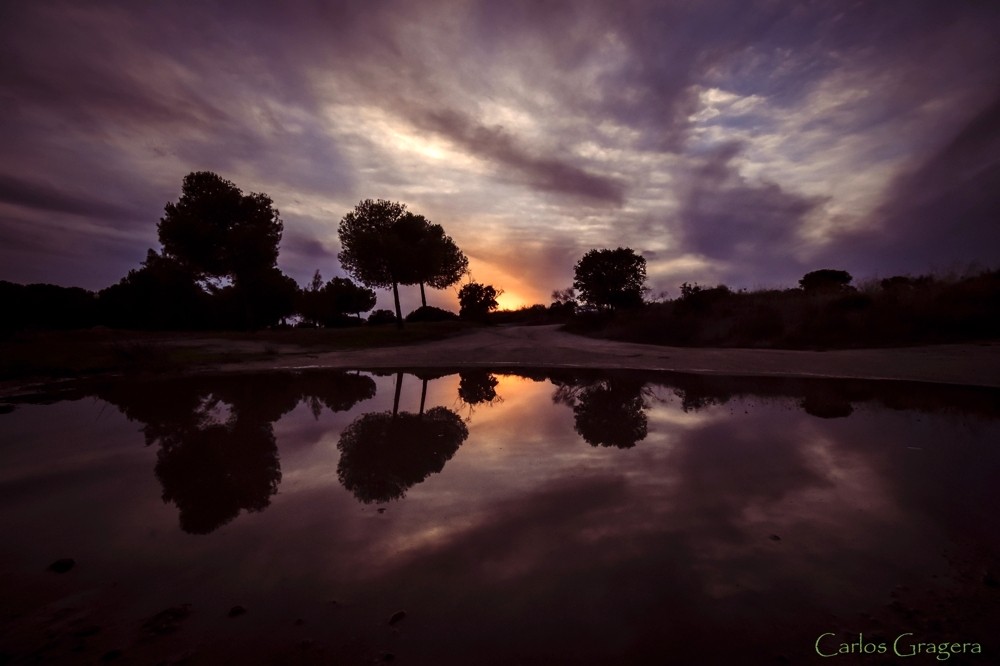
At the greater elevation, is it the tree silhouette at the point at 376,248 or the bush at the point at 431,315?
the tree silhouette at the point at 376,248

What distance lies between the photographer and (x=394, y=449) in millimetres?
5844

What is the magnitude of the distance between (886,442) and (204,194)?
36966mm

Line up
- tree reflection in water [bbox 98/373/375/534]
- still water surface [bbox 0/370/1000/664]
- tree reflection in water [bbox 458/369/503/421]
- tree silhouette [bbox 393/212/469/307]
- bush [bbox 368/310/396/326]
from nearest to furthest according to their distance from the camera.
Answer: still water surface [bbox 0/370/1000/664] → tree reflection in water [bbox 98/373/375/534] → tree reflection in water [bbox 458/369/503/421] → tree silhouette [bbox 393/212/469/307] → bush [bbox 368/310/396/326]

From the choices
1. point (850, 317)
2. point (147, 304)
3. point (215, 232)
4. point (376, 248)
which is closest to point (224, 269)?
point (215, 232)

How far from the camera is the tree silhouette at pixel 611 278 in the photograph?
141 ft

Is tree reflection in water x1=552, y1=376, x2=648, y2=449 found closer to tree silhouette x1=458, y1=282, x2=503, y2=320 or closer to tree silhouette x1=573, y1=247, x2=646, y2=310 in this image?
tree silhouette x1=573, y1=247, x2=646, y2=310

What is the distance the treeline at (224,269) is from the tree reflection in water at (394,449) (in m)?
26.3

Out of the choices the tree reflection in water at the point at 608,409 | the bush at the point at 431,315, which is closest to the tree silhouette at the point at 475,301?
the bush at the point at 431,315

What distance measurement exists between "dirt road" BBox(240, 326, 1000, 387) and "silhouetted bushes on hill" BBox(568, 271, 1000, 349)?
253 centimetres

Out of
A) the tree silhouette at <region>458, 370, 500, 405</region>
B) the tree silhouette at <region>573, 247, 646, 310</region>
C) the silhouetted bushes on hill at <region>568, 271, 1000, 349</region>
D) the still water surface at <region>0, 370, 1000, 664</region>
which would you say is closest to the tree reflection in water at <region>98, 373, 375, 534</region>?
the still water surface at <region>0, 370, 1000, 664</region>

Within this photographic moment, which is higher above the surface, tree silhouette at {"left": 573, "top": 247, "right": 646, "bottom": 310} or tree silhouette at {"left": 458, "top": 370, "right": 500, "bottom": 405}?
tree silhouette at {"left": 573, "top": 247, "right": 646, "bottom": 310}

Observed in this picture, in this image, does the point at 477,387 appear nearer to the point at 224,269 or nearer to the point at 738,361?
the point at 738,361

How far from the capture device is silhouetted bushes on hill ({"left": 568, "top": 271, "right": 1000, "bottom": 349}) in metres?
16.2

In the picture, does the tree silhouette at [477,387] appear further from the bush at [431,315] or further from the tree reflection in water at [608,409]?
the bush at [431,315]
